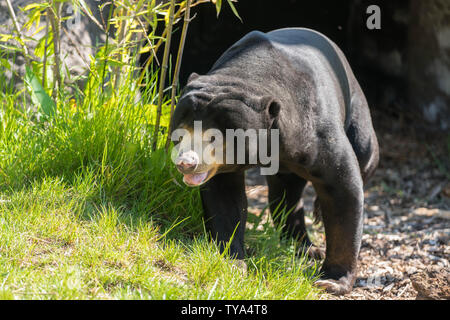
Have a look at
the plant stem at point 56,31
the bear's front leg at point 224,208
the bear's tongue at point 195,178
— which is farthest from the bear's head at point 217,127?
the plant stem at point 56,31

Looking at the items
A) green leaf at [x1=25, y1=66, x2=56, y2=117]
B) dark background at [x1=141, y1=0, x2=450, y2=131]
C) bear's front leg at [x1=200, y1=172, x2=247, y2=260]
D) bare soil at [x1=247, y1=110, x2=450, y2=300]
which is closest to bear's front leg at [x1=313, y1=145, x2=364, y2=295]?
bare soil at [x1=247, y1=110, x2=450, y2=300]

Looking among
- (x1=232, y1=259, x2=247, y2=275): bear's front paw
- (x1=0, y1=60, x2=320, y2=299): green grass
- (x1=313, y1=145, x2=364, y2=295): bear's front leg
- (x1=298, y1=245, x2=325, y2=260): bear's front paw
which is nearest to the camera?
(x1=0, y1=60, x2=320, y2=299): green grass

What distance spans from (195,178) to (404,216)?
3.28 meters

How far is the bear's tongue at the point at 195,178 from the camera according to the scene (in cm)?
310

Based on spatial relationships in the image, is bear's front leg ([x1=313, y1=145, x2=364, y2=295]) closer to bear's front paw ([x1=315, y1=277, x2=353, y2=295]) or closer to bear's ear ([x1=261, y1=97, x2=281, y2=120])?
bear's front paw ([x1=315, y1=277, x2=353, y2=295])

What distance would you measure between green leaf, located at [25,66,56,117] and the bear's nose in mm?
1381

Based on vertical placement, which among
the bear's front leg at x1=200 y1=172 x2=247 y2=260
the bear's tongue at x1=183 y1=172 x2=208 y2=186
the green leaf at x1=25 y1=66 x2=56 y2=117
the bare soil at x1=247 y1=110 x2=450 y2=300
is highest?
the green leaf at x1=25 y1=66 x2=56 y2=117

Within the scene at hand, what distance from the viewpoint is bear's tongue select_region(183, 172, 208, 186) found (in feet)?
10.2

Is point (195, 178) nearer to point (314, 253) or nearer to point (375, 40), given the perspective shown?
point (314, 253)

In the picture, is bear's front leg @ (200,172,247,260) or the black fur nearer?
the black fur

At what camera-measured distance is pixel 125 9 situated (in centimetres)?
423
